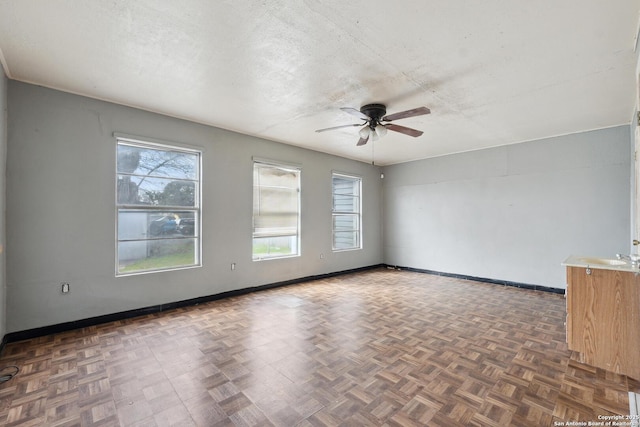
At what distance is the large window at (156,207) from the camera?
3.55 m

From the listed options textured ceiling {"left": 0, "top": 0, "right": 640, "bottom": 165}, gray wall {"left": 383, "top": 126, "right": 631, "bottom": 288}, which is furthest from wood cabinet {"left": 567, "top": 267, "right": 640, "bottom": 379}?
gray wall {"left": 383, "top": 126, "right": 631, "bottom": 288}

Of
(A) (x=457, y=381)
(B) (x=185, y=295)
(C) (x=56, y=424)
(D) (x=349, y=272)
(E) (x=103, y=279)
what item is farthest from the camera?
(D) (x=349, y=272)

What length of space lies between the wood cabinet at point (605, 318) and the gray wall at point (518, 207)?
9.03ft

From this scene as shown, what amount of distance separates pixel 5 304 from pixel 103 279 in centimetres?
78

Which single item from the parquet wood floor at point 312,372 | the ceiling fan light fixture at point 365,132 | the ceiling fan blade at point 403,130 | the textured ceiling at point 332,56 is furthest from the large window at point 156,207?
the ceiling fan blade at point 403,130

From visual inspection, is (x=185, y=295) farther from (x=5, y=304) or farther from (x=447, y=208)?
(x=447, y=208)

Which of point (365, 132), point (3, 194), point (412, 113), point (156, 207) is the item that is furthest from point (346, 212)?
point (3, 194)

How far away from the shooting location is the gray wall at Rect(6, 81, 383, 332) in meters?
2.91

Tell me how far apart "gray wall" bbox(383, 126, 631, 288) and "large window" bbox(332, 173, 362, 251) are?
0.99 m

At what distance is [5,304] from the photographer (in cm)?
280

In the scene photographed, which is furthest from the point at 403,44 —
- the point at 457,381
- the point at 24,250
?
the point at 24,250

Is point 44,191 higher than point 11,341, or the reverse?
point 44,191

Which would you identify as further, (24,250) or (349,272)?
(349,272)

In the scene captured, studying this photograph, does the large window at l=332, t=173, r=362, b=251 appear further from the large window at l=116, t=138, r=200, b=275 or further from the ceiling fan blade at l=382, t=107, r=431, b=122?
the ceiling fan blade at l=382, t=107, r=431, b=122
